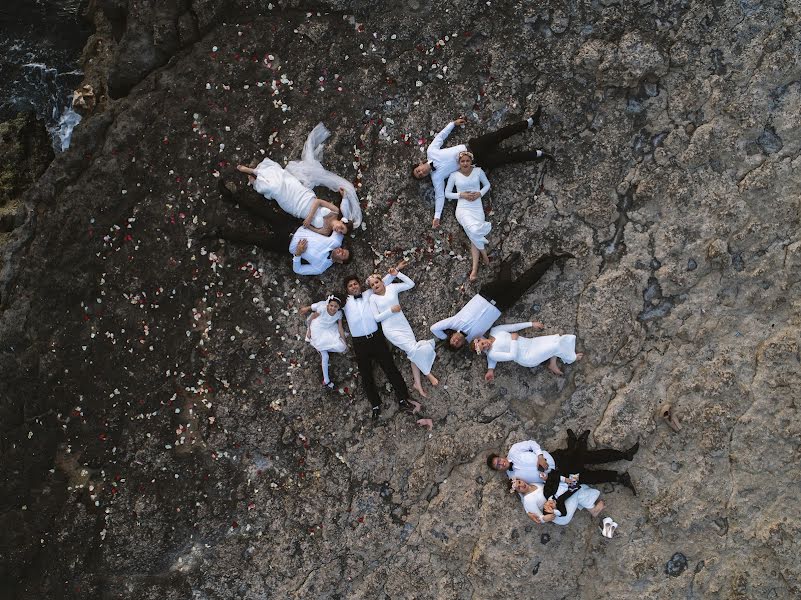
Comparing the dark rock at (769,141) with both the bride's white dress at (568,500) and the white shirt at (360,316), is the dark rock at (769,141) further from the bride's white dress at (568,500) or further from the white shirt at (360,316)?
the white shirt at (360,316)

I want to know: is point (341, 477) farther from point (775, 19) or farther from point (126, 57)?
point (775, 19)

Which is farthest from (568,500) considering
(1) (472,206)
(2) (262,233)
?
(2) (262,233)

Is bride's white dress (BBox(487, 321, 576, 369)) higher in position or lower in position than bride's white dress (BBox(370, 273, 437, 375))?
lower

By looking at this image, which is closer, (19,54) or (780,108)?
(780,108)

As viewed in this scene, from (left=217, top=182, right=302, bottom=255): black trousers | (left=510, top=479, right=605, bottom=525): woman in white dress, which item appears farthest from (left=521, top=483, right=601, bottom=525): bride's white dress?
(left=217, top=182, right=302, bottom=255): black trousers

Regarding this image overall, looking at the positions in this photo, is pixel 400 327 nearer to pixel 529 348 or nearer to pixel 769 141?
pixel 529 348

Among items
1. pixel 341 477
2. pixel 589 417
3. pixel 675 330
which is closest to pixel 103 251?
pixel 341 477

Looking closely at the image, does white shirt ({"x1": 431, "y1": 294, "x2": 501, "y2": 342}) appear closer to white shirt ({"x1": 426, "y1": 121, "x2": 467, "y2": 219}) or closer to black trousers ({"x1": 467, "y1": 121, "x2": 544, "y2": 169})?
white shirt ({"x1": 426, "y1": 121, "x2": 467, "y2": 219})
